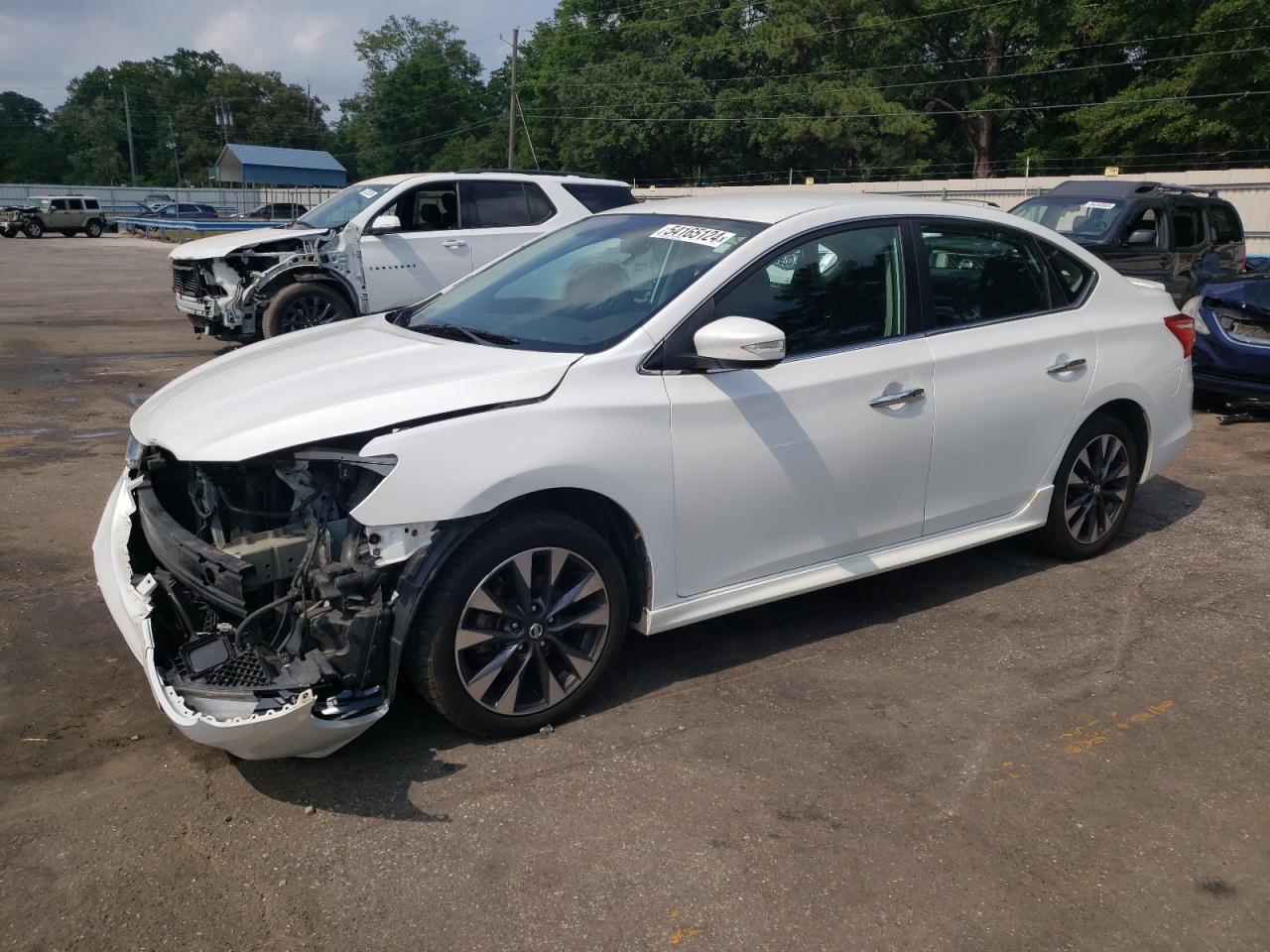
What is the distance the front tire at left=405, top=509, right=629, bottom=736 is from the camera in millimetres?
3301

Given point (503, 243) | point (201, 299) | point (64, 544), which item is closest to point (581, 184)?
point (503, 243)

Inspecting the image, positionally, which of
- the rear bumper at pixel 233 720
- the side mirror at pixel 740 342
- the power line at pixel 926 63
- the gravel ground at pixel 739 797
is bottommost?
the gravel ground at pixel 739 797

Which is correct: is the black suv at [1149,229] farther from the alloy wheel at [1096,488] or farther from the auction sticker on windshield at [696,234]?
the auction sticker on windshield at [696,234]

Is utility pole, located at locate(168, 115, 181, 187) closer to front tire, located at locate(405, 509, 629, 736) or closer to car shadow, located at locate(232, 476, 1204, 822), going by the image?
car shadow, located at locate(232, 476, 1204, 822)

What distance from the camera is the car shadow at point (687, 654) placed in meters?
3.30

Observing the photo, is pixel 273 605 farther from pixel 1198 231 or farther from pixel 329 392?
pixel 1198 231

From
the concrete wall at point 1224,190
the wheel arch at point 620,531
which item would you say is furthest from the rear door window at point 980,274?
the concrete wall at point 1224,190

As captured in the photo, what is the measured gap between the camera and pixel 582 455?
3467 mm

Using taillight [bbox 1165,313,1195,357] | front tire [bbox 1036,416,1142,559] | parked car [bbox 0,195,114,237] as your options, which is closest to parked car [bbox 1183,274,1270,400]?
taillight [bbox 1165,313,1195,357]

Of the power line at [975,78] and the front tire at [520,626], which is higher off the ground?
the power line at [975,78]

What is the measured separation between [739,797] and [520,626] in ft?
2.93

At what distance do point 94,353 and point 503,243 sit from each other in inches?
194

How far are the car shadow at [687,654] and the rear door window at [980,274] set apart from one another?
1.32 m

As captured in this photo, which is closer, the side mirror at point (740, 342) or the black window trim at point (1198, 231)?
the side mirror at point (740, 342)
